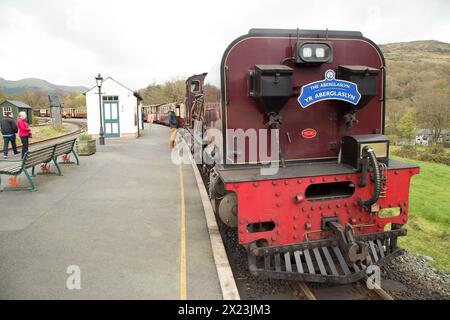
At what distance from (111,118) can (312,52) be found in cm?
1843

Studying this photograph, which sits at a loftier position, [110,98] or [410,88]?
[410,88]

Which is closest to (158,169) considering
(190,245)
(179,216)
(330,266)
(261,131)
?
(179,216)

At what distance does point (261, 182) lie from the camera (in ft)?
13.1

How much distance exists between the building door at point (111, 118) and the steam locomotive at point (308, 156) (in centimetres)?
1751

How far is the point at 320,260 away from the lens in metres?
4.12

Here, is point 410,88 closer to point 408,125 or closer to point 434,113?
point 408,125

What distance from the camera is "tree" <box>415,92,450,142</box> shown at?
3509 cm

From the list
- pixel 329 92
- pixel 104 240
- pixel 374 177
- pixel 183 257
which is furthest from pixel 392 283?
pixel 104 240

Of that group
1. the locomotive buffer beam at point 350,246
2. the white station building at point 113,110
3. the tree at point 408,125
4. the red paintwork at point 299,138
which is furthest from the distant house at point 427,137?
the locomotive buffer beam at point 350,246

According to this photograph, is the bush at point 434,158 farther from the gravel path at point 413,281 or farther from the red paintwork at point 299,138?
the red paintwork at point 299,138

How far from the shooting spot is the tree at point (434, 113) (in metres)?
35.1
